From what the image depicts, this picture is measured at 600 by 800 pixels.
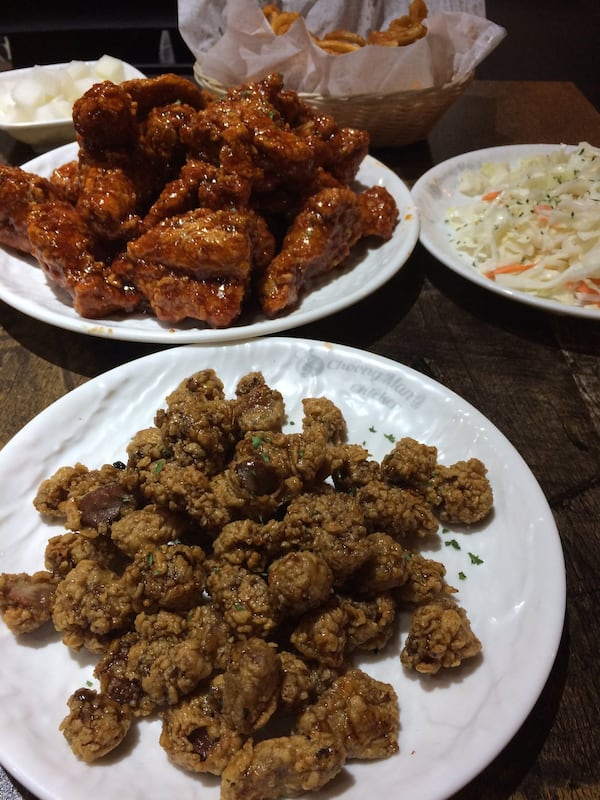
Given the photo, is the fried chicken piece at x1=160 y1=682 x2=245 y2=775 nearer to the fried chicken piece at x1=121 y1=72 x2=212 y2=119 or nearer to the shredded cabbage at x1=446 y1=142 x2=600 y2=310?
the shredded cabbage at x1=446 y1=142 x2=600 y2=310

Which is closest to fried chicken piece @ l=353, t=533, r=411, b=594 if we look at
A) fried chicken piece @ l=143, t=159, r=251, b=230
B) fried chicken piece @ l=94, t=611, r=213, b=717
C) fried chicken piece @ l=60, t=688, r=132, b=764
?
fried chicken piece @ l=94, t=611, r=213, b=717

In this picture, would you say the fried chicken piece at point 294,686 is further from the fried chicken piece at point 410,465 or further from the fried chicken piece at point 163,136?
the fried chicken piece at point 163,136

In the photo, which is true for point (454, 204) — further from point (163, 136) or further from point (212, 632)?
point (212, 632)

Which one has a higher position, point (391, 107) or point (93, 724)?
point (391, 107)

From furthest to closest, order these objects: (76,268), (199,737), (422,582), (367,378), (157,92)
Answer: (157,92) < (76,268) < (367,378) < (422,582) < (199,737)

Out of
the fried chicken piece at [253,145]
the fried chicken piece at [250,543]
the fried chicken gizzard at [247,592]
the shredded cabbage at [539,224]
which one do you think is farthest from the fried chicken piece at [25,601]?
the shredded cabbage at [539,224]

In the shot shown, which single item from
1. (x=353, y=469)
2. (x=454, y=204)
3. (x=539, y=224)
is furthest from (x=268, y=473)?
(x=454, y=204)
